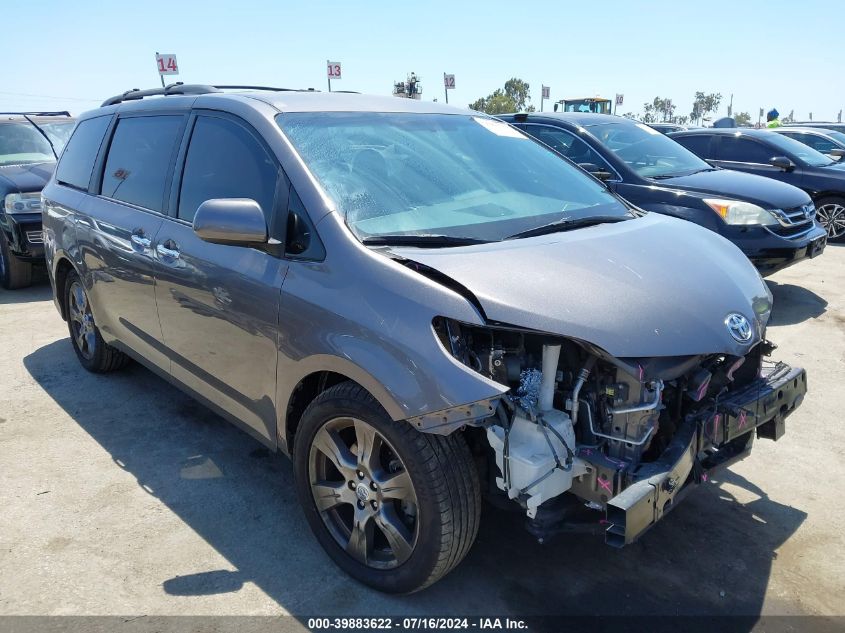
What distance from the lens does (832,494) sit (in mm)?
3295

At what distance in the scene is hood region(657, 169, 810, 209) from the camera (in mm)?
6336

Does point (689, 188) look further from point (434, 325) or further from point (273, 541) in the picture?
point (273, 541)

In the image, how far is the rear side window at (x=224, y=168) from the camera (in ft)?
9.53

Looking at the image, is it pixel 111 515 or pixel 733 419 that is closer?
pixel 733 419

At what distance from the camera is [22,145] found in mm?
8680

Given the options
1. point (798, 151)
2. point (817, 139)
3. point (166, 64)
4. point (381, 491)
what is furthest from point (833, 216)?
point (166, 64)

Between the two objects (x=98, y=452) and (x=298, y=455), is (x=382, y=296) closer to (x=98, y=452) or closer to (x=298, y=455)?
(x=298, y=455)

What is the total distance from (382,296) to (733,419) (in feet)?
4.63

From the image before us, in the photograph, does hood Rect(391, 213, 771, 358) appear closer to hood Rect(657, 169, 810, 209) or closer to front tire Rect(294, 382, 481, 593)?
front tire Rect(294, 382, 481, 593)

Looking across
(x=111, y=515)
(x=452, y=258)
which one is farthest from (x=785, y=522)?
(x=111, y=515)

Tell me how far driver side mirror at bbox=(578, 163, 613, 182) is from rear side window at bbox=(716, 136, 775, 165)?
383cm

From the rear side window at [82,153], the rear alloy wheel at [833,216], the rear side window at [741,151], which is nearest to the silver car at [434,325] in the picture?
the rear side window at [82,153]

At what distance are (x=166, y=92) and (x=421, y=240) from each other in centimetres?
244

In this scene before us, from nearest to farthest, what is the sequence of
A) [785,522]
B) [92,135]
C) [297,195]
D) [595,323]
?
1. [595,323]
2. [297,195]
3. [785,522]
4. [92,135]
